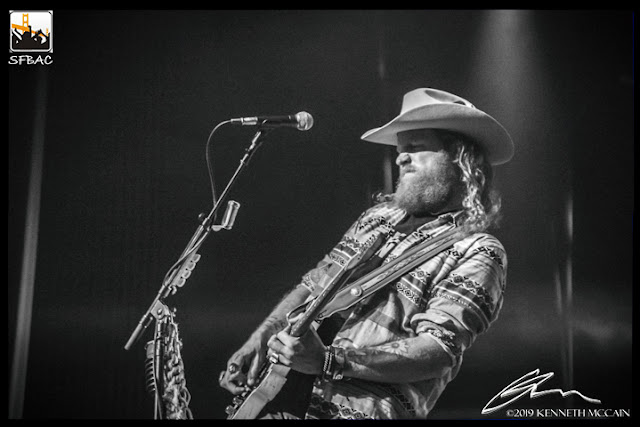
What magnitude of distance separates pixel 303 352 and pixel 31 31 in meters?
2.23

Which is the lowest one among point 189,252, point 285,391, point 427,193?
point 285,391

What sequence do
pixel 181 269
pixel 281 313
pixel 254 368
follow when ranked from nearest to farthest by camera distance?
pixel 254 368 → pixel 281 313 → pixel 181 269

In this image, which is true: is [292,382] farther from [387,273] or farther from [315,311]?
[387,273]

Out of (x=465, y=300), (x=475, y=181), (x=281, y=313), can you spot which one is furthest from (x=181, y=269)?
(x=475, y=181)

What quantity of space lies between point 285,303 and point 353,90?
3.83 ft

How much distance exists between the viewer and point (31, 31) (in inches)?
155

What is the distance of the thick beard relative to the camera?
12.1 ft

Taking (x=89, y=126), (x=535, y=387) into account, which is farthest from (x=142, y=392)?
(x=535, y=387)

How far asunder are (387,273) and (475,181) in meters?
0.66

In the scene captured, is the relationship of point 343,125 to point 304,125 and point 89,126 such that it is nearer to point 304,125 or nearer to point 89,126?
point 304,125

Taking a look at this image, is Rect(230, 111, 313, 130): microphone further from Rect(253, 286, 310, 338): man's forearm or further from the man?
Rect(253, 286, 310, 338): man's forearm

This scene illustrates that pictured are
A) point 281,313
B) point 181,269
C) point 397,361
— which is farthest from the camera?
point 181,269

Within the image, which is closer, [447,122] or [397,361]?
[397,361]

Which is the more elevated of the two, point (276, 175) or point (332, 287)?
point (276, 175)
